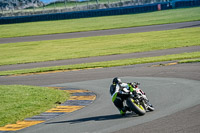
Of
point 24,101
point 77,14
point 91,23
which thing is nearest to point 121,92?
point 24,101

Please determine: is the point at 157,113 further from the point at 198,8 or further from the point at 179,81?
the point at 198,8

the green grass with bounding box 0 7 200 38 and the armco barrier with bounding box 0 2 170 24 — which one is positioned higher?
the armco barrier with bounding box 0 2 170 24

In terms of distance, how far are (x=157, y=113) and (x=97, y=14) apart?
58.6m

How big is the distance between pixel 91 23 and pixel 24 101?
4776 centimetres

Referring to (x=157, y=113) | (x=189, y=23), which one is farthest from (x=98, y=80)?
(x=189, y=23)

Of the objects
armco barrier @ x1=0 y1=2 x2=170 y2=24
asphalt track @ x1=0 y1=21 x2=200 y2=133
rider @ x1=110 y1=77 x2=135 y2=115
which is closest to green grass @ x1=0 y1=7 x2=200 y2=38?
armco barrier @ x1=0 y1=2 x2=170 y2=24

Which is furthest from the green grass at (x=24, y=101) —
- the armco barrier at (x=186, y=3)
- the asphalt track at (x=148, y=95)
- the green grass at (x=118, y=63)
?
the armco barrier at (x=186, y=3)

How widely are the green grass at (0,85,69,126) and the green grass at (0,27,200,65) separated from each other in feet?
49.2

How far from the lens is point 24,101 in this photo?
54.3 feet

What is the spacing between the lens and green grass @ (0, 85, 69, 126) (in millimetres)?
14367

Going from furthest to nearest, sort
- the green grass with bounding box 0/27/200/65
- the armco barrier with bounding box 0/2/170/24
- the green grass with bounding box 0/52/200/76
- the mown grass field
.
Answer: the armco barrier with bounding box 0/2/170/24 → the green grass with bounding box 0/27/200/65 → the green grass with bounding box 0/52/200/76 → the mown grass field

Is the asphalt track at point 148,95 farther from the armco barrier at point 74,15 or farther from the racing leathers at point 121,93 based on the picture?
the armco barrier at point 74,15

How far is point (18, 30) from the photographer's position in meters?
62.2

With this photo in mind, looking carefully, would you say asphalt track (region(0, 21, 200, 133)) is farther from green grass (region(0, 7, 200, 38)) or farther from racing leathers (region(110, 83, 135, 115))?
green grass (region(0, 7, 200, 38))
